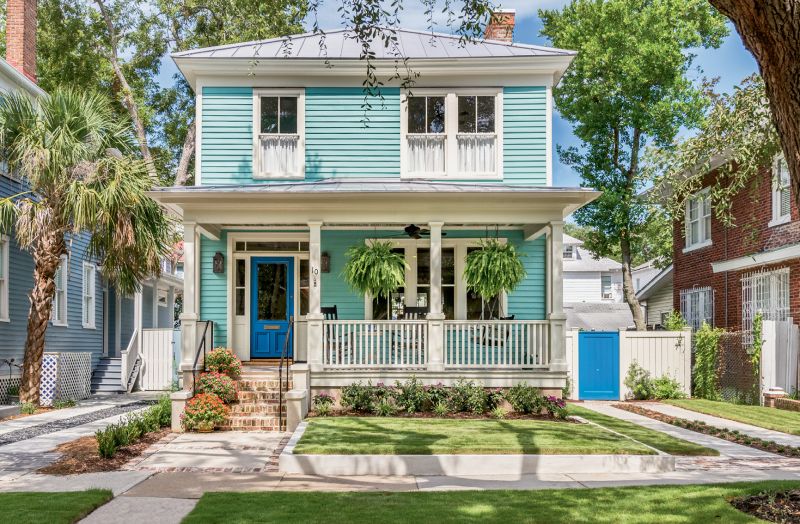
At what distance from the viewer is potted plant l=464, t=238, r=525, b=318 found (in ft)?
44.2

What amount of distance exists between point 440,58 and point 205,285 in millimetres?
6617

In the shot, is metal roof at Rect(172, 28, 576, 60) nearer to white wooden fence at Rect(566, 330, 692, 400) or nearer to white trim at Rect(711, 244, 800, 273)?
white trim at Rect(711, 244, 800, 273)

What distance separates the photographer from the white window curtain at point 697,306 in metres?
20.1

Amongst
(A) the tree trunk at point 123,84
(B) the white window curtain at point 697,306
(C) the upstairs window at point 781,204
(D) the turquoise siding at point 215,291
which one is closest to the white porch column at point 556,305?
(C) the upstairs window at point 781,204

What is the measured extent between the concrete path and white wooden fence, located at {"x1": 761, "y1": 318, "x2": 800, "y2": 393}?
186 cm

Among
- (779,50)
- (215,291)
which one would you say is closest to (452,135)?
(215,291)

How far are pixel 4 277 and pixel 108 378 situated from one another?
17.4 feet

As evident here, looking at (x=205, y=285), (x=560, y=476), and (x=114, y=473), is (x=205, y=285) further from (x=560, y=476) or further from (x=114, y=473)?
(x=560, y=476)

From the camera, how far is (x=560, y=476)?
8.83 meters

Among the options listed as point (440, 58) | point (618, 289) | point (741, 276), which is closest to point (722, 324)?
point (741, 276)

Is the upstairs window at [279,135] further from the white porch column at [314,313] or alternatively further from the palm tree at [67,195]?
the white porch column at [314,313]

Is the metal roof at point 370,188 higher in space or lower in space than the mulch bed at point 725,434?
higher

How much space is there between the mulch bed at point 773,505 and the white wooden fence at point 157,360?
1696cm

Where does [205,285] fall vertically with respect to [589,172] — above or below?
below
